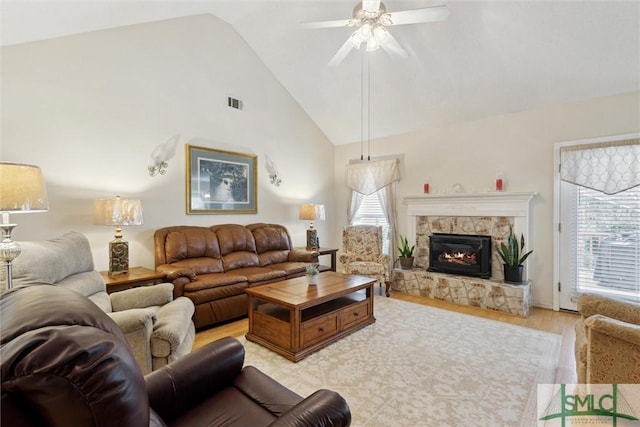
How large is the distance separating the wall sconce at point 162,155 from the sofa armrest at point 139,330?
99.9 inches

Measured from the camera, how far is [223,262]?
162 inches

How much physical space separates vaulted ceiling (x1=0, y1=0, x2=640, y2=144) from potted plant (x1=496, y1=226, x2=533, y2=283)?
1874mm

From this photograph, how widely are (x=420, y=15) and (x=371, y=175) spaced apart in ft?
10.9

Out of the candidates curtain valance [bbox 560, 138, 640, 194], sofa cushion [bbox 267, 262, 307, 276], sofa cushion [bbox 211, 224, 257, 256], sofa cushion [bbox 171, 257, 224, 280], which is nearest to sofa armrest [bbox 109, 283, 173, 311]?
sofa cushion [bbox 171, 257, 224, 280]

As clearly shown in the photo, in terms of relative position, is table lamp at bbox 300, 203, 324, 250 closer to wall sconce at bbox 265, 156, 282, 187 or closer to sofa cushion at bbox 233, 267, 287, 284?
wall sconce at bbox 265, 156, 282, 187

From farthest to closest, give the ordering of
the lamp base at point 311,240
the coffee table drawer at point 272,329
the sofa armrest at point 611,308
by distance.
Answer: the lamp base at point 311,240 → the coffee table drawer at point 272,329 → the sofa armrest at point 611,308

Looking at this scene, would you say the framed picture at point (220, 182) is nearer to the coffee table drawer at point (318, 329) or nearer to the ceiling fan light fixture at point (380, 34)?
the coffee table drawer at point (318, 329)

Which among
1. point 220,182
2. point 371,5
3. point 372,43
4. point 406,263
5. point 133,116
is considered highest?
point 371,5

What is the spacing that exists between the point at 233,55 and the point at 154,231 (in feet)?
9.54

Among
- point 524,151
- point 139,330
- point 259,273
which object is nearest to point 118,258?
point 259,273

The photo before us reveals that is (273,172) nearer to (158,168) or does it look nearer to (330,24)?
(158,168)

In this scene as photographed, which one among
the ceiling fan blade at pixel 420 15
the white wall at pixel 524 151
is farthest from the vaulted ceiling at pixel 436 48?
the ceiling fan blade at pixel 420 15

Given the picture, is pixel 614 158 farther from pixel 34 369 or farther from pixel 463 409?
pixel 34 369

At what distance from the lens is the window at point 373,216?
224 inches
